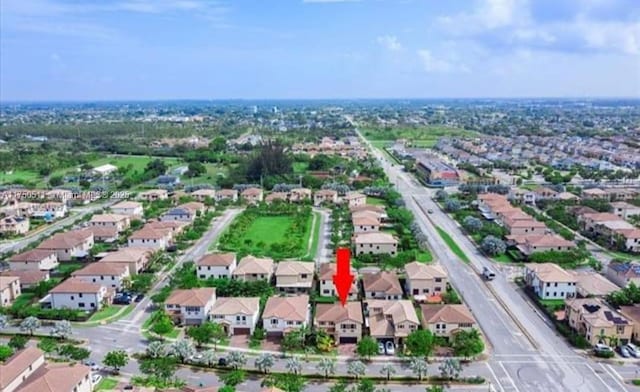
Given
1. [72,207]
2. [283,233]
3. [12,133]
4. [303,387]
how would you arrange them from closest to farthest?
[303,387], [283,233], [72,207], [12,133]

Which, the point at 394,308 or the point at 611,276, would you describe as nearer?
the point at 394,308

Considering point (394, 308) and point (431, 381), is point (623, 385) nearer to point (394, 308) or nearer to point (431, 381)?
point (431, 381)

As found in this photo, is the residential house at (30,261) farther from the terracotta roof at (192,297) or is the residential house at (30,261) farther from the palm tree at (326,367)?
the palm tree at (326,367)

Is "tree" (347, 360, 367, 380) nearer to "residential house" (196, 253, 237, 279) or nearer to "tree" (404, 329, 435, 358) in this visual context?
"tree" (404, 329, 435, 358)

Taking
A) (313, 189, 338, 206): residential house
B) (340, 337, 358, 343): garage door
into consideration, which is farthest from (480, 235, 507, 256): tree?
(313, 189, 338, 206): residential house

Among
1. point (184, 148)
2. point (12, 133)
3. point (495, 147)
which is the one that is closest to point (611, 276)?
point (495, 147)
